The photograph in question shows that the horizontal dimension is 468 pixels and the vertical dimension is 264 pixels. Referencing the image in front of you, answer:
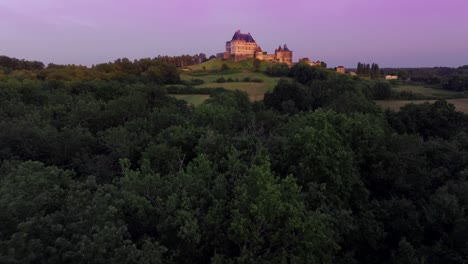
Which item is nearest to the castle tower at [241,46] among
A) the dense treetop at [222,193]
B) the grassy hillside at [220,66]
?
the grassy hillside at [220,66]

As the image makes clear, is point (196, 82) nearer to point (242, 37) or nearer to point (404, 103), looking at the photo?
point (404, 103)

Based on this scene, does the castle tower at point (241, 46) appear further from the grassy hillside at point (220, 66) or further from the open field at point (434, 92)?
the open field at point (434, 92)

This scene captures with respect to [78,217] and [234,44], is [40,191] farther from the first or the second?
[234,44]

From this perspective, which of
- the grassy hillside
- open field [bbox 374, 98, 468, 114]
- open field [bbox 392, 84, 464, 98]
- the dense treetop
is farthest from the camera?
the grassy hillside

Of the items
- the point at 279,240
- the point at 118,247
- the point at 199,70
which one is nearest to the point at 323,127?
the point at 279,240

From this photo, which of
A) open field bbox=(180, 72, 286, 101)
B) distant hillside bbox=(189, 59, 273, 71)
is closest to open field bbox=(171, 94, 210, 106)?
open field bbox=(180, 72, 286, 101)

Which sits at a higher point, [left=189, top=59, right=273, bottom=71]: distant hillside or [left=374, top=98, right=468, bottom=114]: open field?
[left=189, top=59, right=273, bottom=71]: distant hillside

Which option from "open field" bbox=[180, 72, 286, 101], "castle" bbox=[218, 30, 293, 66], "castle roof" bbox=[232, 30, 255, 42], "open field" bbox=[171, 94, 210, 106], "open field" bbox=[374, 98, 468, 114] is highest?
"castle roof" bbox=[232, 30, 255, 42]

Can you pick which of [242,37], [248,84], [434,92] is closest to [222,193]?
[248,84]

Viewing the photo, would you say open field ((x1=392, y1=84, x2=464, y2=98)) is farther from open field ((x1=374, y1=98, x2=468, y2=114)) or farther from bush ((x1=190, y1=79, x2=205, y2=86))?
bush ((x1=190, y1=79, x2=205, y2=86))
